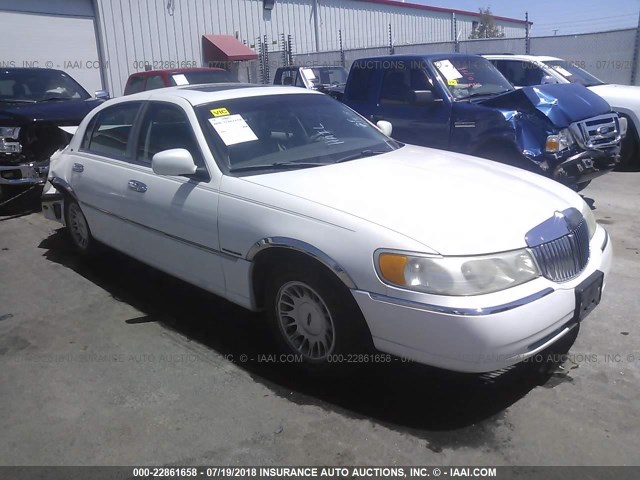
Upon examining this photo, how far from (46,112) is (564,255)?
730 cm

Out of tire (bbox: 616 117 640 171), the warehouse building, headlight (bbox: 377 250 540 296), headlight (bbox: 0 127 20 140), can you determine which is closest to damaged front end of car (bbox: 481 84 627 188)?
tire (bbox: 616 117 640 171)

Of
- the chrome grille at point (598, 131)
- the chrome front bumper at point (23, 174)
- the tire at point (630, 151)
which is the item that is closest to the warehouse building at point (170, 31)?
the chrome front bumper at point (23, 174)

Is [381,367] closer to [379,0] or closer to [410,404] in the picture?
[410,404]

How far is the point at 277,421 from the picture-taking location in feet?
10.2

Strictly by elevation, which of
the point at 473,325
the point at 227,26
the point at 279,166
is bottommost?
the point at 473,325

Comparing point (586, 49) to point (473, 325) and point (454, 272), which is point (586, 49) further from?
point (473, 325)

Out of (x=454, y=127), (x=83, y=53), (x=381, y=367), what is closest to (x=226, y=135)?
(x=381, y=367)

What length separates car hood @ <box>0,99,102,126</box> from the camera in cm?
772

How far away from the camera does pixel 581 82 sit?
9.52m

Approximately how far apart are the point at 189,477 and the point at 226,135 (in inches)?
84.5

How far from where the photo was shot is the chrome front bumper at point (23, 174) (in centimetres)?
745

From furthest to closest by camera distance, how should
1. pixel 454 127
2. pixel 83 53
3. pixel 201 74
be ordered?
1. pixel 83 53
2. pixel 201 74
3. pixel 454 127

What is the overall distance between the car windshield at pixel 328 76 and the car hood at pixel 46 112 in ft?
22.0

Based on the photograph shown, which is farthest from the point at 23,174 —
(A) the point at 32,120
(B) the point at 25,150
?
(A) the point at 32,120
